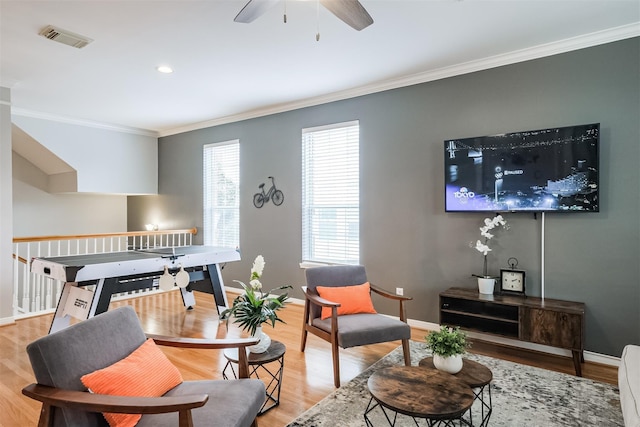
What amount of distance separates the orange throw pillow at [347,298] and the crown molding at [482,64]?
2391 mm

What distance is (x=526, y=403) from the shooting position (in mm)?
2477

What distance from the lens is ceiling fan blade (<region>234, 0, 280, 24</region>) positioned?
2033mm

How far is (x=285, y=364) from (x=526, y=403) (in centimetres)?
182

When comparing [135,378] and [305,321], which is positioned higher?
[135,378]

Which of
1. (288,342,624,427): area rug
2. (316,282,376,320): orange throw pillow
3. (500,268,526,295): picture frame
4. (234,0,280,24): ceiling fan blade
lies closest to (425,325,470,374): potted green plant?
(288,342,624,427): area rug

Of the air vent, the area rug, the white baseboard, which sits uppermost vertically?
the air vent

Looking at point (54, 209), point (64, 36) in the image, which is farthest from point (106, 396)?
point (54, 209)

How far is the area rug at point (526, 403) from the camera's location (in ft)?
7.41

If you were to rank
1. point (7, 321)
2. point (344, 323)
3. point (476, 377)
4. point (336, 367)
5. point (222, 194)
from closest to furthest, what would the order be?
point (476, 377) → point (336, 367) → point (344, 323) → point (7, 321) → point (222, 194)

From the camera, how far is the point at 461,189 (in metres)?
3.66

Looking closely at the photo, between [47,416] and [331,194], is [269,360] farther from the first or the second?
[331,194]

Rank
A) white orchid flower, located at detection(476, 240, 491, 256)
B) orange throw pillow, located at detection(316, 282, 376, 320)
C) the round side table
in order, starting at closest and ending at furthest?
1. the round side table
2. orange throw pillow, located at detection(316, 282, 376, 320)
3. white orchid flower, located at detection(476, 240, 491, 256)

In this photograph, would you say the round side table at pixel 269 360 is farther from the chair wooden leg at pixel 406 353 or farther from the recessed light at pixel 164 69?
the recessed light at pixel 164 69

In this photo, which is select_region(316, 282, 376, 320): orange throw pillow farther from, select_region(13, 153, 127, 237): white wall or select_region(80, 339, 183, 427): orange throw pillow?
select_region(13, 153, 127, 237): white wall
